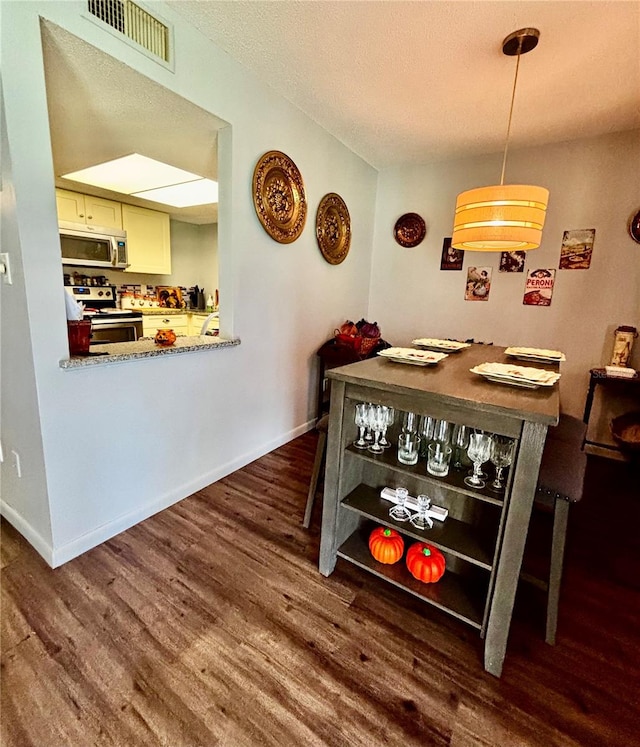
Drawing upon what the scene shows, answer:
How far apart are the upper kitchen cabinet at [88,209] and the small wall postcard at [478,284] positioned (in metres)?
3.75

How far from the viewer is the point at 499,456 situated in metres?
1.24

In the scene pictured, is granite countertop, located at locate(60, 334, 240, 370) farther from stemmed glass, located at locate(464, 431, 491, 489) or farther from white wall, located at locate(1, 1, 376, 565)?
stemmed glass, located at locate(464, 431, 491, 489)

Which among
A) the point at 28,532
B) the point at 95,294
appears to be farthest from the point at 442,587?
the point at 95,294

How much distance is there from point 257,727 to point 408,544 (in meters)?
0.89

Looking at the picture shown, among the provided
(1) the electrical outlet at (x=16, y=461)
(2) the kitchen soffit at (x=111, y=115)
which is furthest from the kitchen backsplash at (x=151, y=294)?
(1) the electrical outlet at (x=16, y=461)

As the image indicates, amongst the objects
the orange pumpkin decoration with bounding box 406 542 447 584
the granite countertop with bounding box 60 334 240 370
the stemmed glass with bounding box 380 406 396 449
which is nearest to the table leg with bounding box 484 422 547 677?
the orange pumpkin decoration with bounding box 406 542 447 584

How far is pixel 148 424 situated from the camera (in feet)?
6.23

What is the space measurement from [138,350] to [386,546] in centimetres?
154

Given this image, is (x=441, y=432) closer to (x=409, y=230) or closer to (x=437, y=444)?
(x=437, y=444)

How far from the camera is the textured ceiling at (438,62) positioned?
5.19 ft

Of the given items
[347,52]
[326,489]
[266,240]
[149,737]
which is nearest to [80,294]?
[266,240]

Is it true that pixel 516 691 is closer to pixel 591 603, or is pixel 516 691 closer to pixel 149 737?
pixel 591 603

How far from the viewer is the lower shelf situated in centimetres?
133

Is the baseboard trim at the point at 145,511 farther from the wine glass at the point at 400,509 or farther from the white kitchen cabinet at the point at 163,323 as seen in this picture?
the white kitchen cabinet at the point at 163,323
